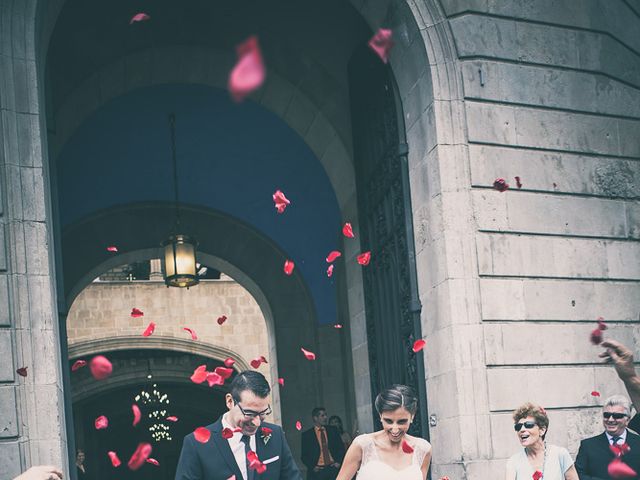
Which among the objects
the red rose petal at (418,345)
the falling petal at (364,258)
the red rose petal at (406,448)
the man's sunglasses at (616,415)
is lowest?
the red rose petal at (406,448)

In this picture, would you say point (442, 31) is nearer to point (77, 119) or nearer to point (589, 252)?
point (589, 252)

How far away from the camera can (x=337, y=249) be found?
51.1 ft

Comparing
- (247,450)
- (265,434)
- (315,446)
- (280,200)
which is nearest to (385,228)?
Result: (280,200)

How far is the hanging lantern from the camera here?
13070 millimetres

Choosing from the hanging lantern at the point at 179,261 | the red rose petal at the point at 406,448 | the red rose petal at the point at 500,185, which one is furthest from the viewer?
the hanging lantern at the point at 179,261

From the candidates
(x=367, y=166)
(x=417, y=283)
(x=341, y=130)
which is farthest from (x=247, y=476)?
(x=341, y=130)

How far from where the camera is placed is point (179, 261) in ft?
43.0

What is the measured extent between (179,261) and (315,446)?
2.87 m

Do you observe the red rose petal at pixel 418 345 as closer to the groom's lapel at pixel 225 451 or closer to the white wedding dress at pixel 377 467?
the white wedding dress at pixel 377 467

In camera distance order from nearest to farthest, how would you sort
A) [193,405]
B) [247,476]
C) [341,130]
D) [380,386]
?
[247,476] < [380,386] < [341,130] < [193,405]

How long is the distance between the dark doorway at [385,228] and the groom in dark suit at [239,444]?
11.2 feet

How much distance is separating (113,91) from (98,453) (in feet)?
69.6

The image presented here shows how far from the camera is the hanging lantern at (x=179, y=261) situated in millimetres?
13070

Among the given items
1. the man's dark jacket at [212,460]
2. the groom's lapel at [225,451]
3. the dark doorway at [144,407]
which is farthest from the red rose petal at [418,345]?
the dark doorway at [144,407]
